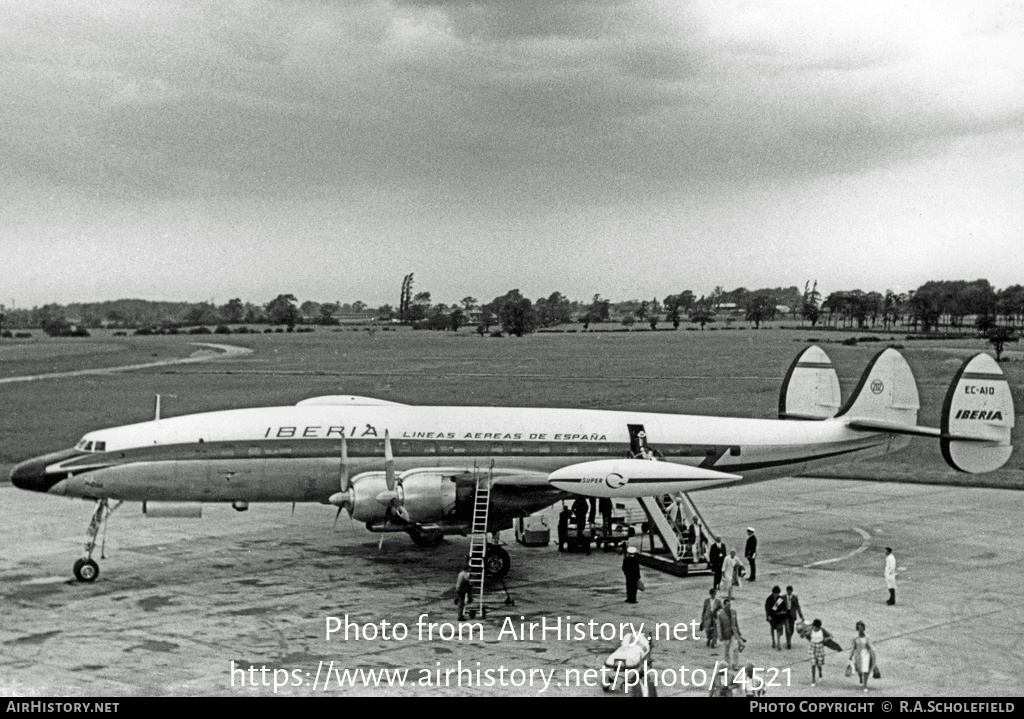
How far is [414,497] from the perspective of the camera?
26703 mm

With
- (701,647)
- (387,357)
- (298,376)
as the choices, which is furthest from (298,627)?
(387,357)

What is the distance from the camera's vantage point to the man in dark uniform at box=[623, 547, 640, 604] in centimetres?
2570

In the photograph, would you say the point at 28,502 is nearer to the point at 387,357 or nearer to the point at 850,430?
the point at 850,430

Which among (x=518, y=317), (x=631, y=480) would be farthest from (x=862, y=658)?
(x=518, y=317)

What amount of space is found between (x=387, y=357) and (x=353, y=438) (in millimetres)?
84880

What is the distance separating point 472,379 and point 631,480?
6344 centimetres

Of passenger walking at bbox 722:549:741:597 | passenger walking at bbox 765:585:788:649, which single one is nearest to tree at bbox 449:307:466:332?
passenger walking at bbox 722:549:741:597

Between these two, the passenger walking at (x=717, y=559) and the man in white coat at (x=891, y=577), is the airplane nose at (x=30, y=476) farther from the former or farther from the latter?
the man in white coat at (x=891, y=577)

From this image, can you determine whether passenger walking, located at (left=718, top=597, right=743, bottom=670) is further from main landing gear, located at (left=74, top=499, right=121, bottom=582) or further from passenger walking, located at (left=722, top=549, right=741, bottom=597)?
main landing gear, located at (left=74, top=499, right=121, bottom=582)

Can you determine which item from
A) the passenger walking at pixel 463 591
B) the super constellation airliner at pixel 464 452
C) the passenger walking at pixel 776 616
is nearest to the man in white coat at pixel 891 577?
the super constellation airliner at pixel 464 452

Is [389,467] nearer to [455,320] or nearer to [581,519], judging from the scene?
[581,519]

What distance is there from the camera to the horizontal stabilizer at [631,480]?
25.9 m

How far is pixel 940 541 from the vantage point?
33.8 metres

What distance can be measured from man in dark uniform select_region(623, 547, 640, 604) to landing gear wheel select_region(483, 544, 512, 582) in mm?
3536
